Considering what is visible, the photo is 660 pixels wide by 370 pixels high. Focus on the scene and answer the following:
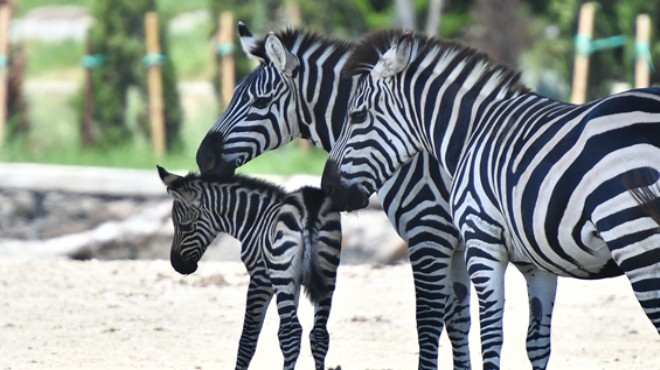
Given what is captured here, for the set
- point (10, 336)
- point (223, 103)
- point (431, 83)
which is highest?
point (223, 103)

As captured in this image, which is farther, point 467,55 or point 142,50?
point 142,50

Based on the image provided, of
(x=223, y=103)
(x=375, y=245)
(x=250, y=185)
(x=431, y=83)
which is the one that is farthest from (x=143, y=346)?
(x=223, y=103)

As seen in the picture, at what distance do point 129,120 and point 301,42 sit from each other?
14781 mm

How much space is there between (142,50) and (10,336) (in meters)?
11.3

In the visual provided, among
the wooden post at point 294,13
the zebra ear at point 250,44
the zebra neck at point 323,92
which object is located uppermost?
the wooden post at point 294,13

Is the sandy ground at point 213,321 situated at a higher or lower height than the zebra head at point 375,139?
lower

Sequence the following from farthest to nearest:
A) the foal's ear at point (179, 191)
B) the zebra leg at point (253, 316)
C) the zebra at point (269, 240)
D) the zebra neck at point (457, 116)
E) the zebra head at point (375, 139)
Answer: the foal's ear at point (179, 191) < the zebra leg at point (253, 316) < the zebra at point (269, 240) < the zebra head at point (375, 139) < the zebra neck at point (457, 116)

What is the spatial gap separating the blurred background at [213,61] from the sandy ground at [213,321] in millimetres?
4853

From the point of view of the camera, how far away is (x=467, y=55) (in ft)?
23.6

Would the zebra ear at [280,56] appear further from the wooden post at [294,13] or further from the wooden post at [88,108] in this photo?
the wooden post at [88,108]

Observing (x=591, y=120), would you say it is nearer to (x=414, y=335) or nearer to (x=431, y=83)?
(x=431, y=83)

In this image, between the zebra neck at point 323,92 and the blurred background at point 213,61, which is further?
the blurred background at point 213,61

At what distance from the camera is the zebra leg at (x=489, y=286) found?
6.52 m

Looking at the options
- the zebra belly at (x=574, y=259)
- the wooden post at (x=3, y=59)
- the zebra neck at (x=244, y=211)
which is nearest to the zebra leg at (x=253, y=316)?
the zebra neck at (x=244, y=211)
